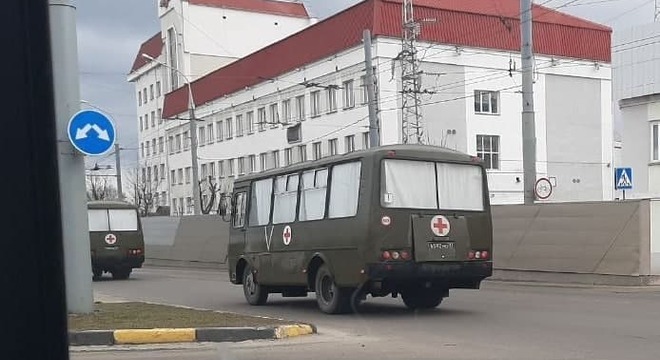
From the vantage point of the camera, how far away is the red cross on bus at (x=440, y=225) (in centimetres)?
1304

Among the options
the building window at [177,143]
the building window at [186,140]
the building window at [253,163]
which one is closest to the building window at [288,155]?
the building window at [253,163]

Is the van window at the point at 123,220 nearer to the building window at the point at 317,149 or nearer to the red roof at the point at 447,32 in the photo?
the red roof at the point at 447,32

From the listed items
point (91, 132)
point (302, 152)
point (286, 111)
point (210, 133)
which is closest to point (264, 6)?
point (210, 133)

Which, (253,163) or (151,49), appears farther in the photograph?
(151,49)

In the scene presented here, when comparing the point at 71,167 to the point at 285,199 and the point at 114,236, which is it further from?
the point at 114,236

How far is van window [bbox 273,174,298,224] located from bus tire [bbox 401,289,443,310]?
2.59 meters

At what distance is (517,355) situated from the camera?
880 centimetres

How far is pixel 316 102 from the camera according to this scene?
49938mm

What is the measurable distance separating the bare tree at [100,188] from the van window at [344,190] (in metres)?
51.8

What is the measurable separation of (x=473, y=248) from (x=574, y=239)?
6.96 meters

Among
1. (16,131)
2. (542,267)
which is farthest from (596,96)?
(16,131)

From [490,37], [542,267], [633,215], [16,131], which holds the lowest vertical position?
[542,267]

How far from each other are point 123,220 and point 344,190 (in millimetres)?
14730

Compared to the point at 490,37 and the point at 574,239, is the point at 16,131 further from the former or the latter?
the point at 490,37
